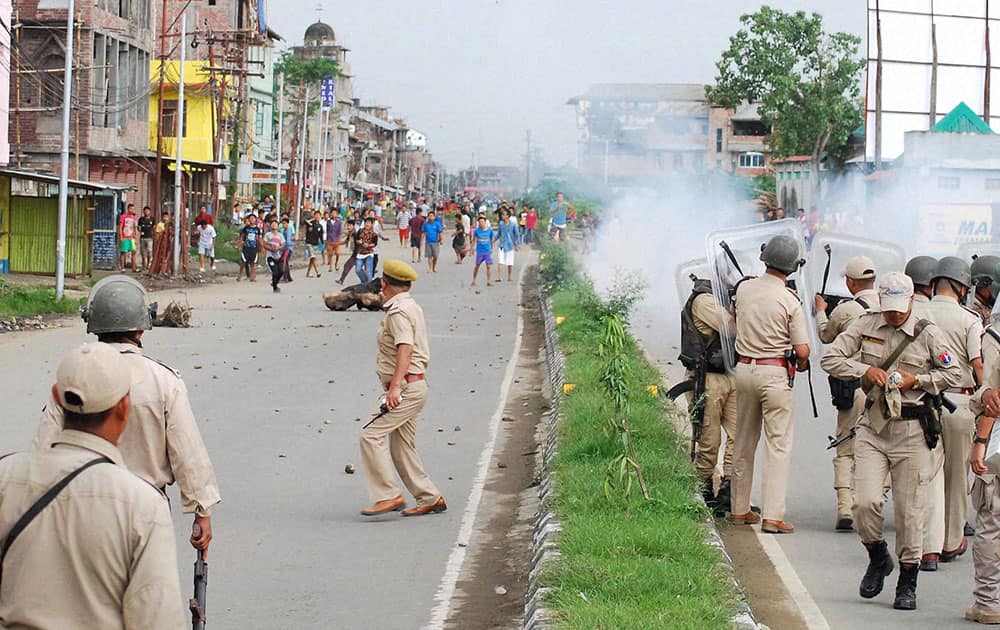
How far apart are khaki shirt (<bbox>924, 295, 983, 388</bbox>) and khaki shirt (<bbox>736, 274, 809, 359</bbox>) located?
140 cm

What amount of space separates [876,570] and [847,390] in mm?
1994

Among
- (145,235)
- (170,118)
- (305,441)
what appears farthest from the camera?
(170,118)

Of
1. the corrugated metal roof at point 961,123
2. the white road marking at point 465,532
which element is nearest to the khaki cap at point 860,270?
the white road marking at point 465,532

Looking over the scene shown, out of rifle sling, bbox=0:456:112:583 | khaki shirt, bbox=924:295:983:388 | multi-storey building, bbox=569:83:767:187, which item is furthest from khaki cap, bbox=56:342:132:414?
multi-storey building, bbox=569:83:767:187

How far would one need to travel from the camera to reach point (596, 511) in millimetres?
8820

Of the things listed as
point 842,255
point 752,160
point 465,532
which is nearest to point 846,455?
point 465,532

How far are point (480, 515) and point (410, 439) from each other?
29.3 inches

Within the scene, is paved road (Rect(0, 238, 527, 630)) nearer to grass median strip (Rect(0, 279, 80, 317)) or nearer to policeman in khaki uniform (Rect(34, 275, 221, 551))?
grass median strip (Rect(0, 279, 80, 317))

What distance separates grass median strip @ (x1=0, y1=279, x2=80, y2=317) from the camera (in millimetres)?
25172

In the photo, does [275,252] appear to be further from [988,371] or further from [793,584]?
[988,371]

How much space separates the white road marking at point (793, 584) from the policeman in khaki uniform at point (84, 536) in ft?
14.7

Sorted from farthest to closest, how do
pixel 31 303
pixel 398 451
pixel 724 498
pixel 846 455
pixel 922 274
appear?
pixel 31 303
pixel 724 498
pixel 398 451
pixel 846 455
pixel 922 274

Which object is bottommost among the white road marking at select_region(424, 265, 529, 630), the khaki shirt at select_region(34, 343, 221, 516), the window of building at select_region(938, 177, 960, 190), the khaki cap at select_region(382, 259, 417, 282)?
the white road marking at select_region(424, 265, 529, 630)

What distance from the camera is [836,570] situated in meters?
8.59
